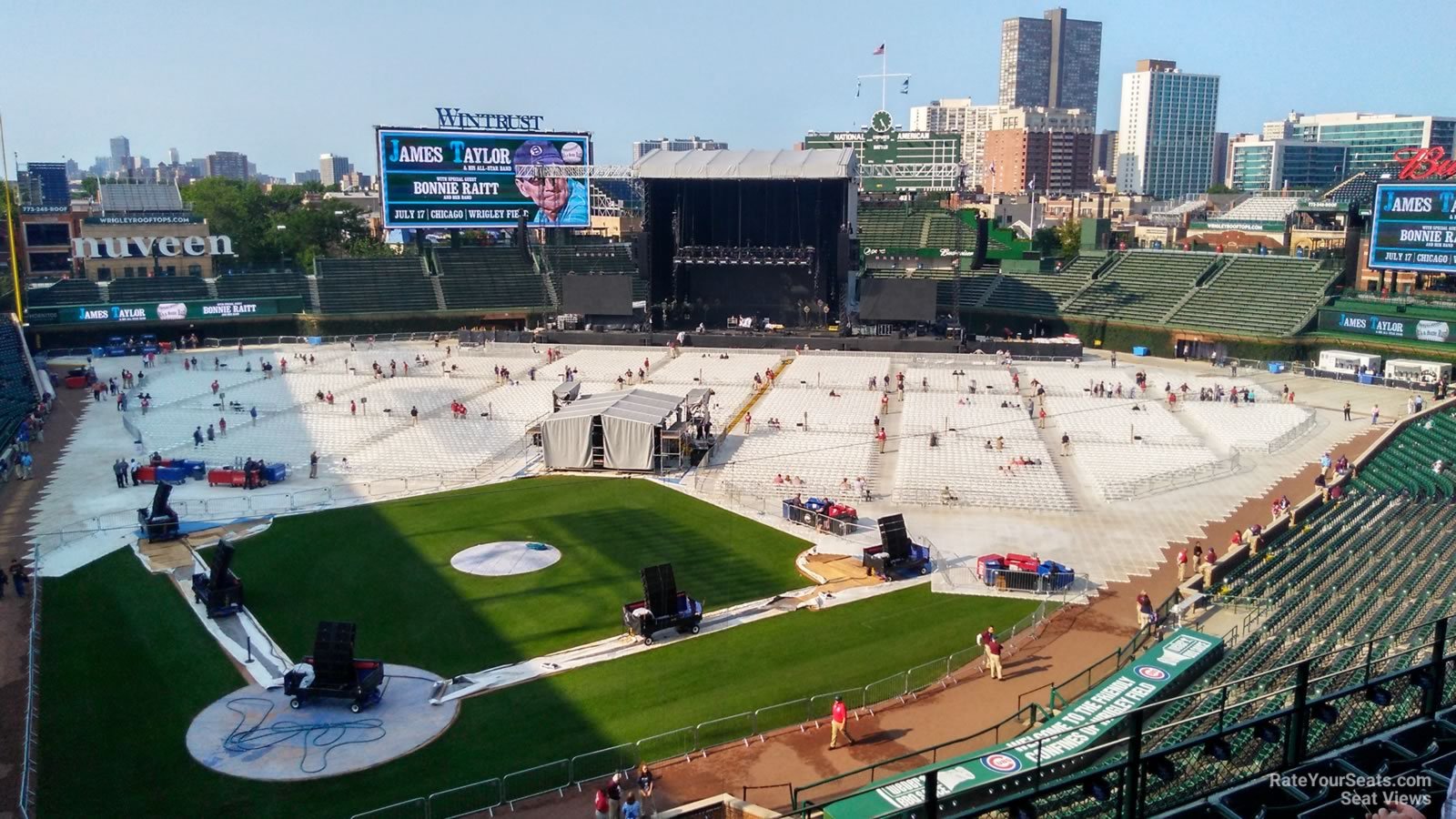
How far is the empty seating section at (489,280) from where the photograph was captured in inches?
3442

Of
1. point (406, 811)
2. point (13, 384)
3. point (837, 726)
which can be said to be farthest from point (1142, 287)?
point (406, 811)

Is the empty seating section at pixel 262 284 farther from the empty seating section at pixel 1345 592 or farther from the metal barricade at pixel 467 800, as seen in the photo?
the empty seating section at pixel 1345 592

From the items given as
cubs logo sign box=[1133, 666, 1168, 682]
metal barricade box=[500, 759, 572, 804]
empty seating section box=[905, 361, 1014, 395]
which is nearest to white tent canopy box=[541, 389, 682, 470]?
empty seating section box=[905, 361, 1014, 395]

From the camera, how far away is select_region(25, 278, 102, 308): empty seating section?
249ft

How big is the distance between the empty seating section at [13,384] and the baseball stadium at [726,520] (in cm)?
54

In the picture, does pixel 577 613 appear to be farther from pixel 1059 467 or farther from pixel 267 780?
pixel 1059 467

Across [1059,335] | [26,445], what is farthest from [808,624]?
[1059,335]

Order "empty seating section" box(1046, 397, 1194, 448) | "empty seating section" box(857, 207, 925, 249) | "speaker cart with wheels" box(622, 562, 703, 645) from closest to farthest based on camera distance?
"speaker cart with wheels" box(622, 562, 703, 645)
"empty seating section" box(1046, 397, 1194, 448)
"empty seating section" box(857, 207, 925, 249)

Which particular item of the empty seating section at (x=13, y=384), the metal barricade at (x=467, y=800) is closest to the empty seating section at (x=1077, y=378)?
the metal barricade at (x=467, y=800)

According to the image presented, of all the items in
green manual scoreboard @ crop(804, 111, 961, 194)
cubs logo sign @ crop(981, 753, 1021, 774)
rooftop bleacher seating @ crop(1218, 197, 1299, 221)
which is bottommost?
cubs logo sign @ crop(981, 753, 1021, 774)

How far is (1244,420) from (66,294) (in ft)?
254

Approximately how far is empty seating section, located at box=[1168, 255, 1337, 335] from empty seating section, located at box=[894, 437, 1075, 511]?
3389cm

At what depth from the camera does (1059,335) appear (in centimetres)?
8262

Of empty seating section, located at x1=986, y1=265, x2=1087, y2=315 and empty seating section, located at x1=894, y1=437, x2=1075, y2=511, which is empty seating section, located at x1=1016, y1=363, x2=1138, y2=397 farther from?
empty seating section, located at x1=986, y1=265, x2=1087, y2=315
